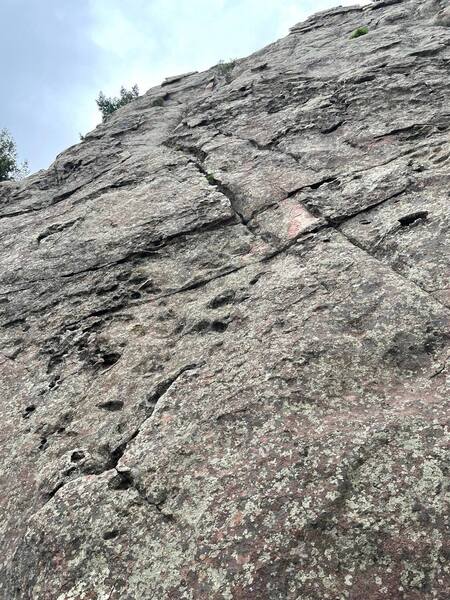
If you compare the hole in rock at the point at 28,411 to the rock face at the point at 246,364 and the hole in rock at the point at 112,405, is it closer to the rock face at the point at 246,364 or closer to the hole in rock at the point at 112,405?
the rock face at the point at 246,364

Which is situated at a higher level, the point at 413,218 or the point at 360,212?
the point at 360,212

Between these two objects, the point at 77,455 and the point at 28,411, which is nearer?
the point at 77,455

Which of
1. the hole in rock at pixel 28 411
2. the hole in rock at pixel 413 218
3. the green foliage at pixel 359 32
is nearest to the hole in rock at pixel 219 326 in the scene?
the hole in rock at pixel 28 411

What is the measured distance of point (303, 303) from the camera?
9.68 metres

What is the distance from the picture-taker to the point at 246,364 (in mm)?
8734

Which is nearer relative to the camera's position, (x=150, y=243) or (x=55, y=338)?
(x=55, y=338)

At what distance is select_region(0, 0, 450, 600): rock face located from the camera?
6027mm

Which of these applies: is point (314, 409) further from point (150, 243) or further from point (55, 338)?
point (150, 243)

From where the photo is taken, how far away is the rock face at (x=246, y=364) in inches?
237

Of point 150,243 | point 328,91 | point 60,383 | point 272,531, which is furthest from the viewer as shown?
point 328,91

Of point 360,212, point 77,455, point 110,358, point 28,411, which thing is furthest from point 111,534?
point 360,212

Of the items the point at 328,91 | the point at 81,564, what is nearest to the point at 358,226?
the point at 81,564

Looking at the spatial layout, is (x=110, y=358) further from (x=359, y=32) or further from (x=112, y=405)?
(x=359, y=32)

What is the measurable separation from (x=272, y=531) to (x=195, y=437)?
78.7 inches
